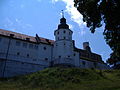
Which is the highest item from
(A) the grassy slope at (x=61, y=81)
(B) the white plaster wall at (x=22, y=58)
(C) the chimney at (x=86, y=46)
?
(C) the chimney at (x=86, y=46)

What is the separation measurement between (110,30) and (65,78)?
10835 mm

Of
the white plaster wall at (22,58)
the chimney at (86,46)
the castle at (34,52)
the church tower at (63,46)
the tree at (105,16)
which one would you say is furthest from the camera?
the chimney at (86,46)

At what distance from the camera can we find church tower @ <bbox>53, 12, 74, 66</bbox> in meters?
43.9

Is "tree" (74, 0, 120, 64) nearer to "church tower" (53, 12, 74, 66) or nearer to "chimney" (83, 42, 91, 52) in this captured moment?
"church tower" (53, 12, 74, 66)

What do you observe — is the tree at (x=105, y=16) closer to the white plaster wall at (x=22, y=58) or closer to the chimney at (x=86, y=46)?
the white plaster wall at (x=22, y=58)

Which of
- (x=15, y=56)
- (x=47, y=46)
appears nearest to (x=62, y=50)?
(x=47, y=46)

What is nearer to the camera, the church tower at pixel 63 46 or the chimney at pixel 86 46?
the church tower at pixel 63 46

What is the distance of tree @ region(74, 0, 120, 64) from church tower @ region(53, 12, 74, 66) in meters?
20.2

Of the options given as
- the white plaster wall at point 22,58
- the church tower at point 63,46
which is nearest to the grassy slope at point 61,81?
the white plaster wall at point 22,58

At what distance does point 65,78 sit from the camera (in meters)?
28.1

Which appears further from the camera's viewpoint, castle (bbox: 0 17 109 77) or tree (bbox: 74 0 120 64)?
castle (bbox: 0 17 109 77)

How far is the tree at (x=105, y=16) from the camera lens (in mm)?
21734

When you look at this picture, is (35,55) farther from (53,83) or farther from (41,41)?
(53,83)

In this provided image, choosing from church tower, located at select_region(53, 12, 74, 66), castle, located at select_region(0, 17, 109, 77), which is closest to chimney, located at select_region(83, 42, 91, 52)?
castle, located at select_region(0, 17, 109, 77)
